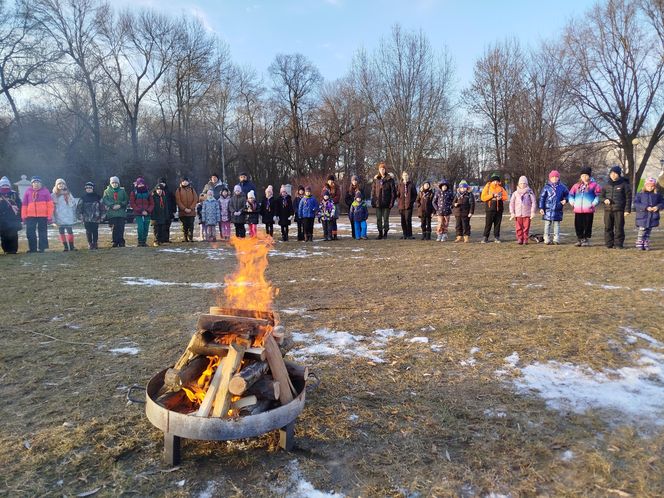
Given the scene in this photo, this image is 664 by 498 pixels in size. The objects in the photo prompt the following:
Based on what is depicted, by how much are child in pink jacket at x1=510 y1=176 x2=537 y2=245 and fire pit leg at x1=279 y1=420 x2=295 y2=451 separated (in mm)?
10938

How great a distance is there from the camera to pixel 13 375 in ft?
13.0

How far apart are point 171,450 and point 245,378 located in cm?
63

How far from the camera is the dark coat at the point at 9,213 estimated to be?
11125mm

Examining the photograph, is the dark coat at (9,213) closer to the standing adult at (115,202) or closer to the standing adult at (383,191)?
the standing adult at (115,202)

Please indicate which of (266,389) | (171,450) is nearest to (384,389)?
(266,389)

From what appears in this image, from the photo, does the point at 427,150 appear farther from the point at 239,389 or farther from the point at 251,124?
the point at 239,389

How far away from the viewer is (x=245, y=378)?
2.62 meters

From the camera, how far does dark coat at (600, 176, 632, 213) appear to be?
10.6 m

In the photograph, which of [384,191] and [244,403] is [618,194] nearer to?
[384,191]

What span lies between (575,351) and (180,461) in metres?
3.68

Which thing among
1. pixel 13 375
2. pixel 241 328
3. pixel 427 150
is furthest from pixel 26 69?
pixel 241 328

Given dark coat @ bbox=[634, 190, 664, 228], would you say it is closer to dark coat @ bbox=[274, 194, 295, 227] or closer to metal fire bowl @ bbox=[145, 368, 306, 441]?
dark coat @ bbox=[274, 194, 295, 227]

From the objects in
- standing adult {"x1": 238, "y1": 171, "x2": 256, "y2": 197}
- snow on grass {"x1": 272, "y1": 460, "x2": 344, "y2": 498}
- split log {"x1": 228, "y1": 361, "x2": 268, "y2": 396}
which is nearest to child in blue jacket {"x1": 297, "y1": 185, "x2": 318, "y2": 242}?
standing adult {"x1": 238, "y1": 171, "x2": 256, "y2": 197}

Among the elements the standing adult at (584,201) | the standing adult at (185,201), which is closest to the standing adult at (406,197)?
the standing adult at (584,201)
